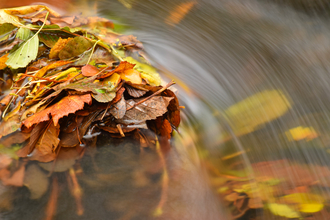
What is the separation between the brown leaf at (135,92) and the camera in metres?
1.14

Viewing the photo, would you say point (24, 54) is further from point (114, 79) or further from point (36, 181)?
point (36, 181)

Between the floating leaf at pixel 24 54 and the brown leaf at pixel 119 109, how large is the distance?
55 centimetres

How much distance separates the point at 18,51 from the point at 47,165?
26.6 inches

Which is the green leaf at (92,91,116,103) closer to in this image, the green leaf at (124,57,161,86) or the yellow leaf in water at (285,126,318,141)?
the green leaf at (124,57,161,86)

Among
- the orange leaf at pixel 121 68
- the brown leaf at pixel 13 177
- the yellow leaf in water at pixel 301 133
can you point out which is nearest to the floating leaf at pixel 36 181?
the brown leaf at pixel 13 177

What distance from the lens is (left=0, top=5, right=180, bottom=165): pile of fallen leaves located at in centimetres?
106

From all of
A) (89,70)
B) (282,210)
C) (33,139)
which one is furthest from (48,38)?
(282,210)

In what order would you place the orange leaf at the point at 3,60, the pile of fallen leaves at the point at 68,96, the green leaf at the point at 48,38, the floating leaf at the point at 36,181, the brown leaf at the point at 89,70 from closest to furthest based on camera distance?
the floating leaf at the point at 36,181 → the pile of fallen leaves at the point at 68,96 → the brown leaf at the point at 89,70 → the orange leaf at the point at 3,60 → the green leaf at the point at 48,38

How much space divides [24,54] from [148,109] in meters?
0.76

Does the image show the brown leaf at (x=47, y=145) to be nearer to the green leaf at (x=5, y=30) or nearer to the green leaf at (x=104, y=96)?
the green leaf at (x=104, y=96)

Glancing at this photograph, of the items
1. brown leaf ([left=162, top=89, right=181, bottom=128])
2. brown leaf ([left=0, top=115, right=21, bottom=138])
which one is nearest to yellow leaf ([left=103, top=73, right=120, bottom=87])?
brown leaf ([left=162, top=89, right=181, bottom=128])

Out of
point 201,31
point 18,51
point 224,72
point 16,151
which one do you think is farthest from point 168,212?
point 201,31

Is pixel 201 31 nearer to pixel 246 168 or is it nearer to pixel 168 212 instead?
pixel 246 168

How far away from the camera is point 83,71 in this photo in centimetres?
116
